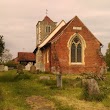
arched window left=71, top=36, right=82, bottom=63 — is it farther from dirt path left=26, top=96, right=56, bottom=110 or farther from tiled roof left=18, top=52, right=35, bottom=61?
tiled roof left=18, top=52, right=35, bottom=61

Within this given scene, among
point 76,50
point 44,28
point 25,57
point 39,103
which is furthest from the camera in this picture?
point 25,57

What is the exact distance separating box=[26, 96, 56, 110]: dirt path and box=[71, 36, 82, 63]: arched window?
66.9 feet

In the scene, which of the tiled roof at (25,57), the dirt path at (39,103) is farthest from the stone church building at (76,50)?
the tiled roof at (25,57)

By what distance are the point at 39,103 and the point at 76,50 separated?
22.5m

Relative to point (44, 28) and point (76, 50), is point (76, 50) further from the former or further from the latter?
A: point (44, 28)

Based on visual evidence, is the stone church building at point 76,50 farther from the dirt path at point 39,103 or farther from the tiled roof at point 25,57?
the tiled roof at point 25,57

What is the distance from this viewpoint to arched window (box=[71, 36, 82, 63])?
3459 centimetres

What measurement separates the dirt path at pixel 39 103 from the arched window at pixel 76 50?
2040cm

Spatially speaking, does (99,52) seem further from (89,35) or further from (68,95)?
(68,95)

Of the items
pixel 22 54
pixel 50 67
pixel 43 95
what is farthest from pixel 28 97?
pixel 22 54

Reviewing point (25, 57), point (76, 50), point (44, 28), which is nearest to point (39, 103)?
point (76, 50)

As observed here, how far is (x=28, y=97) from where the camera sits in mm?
14492

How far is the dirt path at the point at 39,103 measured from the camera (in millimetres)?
11892

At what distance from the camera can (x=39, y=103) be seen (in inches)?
504
